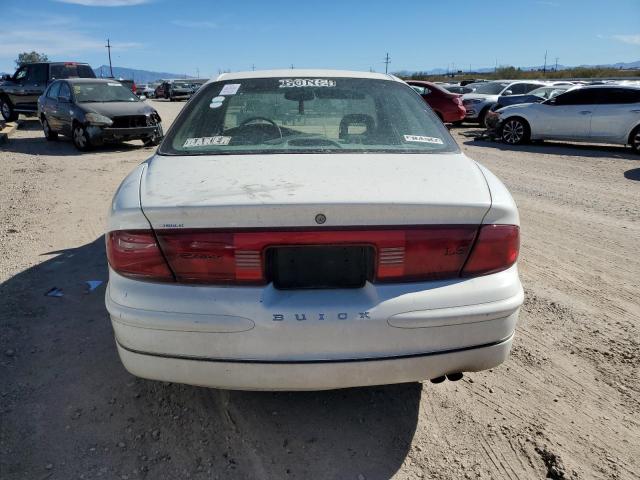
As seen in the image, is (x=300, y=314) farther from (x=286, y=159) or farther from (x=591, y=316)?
(x=591, y=316)

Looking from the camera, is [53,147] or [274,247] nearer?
[274,247]

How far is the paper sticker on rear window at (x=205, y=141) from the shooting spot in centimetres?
276

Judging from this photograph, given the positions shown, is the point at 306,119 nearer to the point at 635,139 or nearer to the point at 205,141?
the point at 205,141

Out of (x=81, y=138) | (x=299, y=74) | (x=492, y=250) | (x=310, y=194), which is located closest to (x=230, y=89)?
(x=299, y=74)

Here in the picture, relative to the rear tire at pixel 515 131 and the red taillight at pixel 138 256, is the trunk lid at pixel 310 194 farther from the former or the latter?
the rear tire at pixel 515 131

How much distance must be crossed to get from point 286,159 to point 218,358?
100 cm

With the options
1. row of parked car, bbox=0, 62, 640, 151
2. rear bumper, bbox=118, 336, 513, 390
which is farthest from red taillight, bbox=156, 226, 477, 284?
row of parked car, bbox=0, 62, 640, 151

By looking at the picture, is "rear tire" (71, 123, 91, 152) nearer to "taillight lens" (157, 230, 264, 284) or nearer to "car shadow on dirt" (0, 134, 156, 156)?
"car shadow on dirt" (0, 134, 156, 156)

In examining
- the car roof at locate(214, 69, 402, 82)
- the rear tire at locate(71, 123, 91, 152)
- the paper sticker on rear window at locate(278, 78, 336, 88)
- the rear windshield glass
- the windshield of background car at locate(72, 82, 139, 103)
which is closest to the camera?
the paper sticker on rear window at locate(278, 78, 336, 88)

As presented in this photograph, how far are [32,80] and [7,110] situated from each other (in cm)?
180

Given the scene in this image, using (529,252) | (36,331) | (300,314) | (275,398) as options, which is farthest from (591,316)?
(36,331)

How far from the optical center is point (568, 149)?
12.9m

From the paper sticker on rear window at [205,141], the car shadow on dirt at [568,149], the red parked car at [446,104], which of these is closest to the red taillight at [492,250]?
Result: the paper sticker on rear window at [205,141]

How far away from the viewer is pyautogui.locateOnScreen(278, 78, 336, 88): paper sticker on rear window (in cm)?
324
